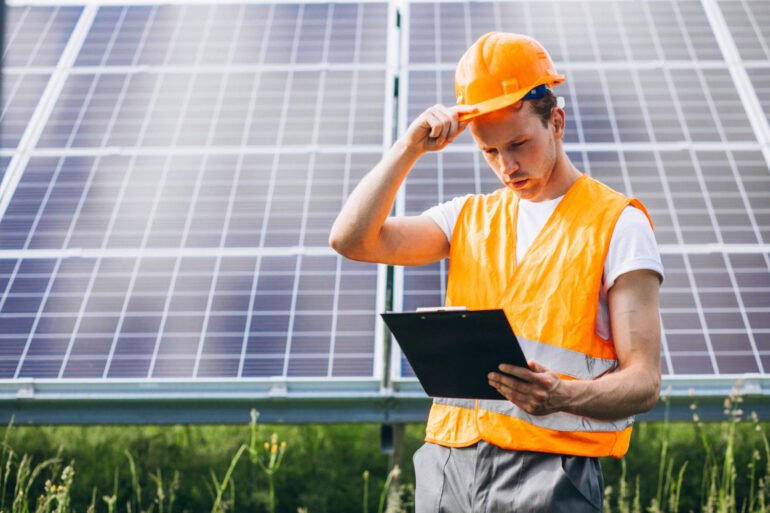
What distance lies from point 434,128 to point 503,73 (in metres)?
0.30

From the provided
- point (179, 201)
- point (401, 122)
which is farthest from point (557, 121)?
point (179, 201)

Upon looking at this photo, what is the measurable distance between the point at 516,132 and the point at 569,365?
2.54ft

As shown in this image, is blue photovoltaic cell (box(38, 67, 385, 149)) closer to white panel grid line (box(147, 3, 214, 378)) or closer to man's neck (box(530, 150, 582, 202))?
white panel grid line (box(147, 3, 214, 378))

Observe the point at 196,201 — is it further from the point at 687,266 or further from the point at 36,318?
the point at 687,266

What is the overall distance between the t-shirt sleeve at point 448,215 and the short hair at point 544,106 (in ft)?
1.38

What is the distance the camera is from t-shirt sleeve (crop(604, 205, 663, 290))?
1.94 metres

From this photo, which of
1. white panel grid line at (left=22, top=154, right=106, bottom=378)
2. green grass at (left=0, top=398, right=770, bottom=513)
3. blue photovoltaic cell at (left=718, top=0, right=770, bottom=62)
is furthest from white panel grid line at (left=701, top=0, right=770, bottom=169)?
white panel grid line at (left=22, top=154, right=106, bottom=378)

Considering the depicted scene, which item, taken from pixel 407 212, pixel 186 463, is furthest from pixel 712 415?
pixel 186 463

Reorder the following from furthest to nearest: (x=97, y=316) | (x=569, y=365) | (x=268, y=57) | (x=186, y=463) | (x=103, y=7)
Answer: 1. (x=103, y=7)
2. (x=268, y=57)
3. (x=186, y=463)
4. (x=97, y=316)
5. (x=569, y=365)

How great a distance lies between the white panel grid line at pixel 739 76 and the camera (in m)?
5.88

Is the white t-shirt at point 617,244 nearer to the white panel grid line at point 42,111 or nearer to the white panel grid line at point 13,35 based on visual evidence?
the white panel grid line at point 42,111

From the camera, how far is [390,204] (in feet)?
7.43

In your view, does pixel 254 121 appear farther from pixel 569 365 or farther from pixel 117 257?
pixel 569 365

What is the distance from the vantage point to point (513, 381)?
6.01 ft
